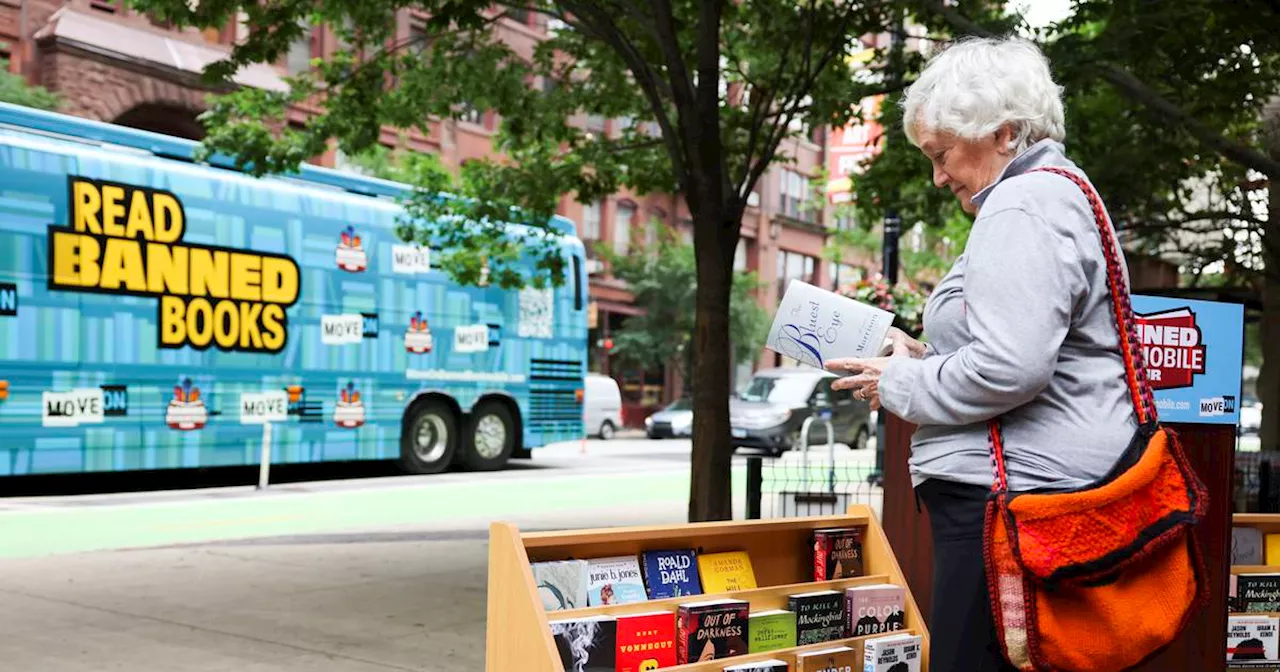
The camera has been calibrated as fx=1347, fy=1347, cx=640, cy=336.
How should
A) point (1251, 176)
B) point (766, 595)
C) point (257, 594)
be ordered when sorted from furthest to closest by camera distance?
point (1251, 176), point (257, 594), point (766, 595)

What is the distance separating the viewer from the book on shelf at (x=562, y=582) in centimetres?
376

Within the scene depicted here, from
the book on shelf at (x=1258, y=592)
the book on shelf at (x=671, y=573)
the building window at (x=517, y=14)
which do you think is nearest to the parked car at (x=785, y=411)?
the building window at (x=517, y=14)

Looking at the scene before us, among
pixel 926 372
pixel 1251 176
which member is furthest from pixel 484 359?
pixel 926 372

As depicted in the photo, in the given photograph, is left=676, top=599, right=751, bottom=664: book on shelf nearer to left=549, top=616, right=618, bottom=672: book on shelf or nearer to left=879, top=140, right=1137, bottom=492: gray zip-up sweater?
left=549, top=616, right=618, bottom=672: book on shelf

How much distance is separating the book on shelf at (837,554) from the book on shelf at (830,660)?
333 mm

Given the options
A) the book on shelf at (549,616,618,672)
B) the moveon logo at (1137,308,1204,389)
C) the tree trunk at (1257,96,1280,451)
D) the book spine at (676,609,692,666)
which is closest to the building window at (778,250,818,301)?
the tree trunk at (1257,96,1280,451)

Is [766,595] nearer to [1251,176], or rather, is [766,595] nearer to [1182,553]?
[1182,553]

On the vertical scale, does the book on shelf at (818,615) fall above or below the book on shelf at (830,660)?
above

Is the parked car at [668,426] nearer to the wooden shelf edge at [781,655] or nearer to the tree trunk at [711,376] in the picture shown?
the tree trunk at [711,376]

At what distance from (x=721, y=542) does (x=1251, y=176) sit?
11195 mm

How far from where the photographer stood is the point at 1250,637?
523 cm

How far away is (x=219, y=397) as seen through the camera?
640 inches

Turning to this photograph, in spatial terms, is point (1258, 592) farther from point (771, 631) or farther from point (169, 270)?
point (169, 270)

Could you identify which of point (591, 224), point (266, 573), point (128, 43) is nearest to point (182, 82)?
point (128, 43)
